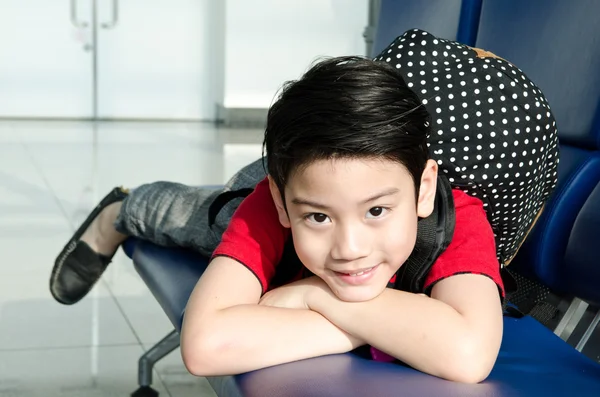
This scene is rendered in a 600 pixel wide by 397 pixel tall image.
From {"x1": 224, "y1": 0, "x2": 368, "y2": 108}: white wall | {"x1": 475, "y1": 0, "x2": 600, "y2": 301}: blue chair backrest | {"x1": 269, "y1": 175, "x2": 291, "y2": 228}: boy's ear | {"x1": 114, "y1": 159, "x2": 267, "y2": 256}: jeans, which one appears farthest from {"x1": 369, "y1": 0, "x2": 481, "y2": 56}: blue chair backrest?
{"x1": 224, "y1": 0, "x2": 368, "y2": 108}: white wall

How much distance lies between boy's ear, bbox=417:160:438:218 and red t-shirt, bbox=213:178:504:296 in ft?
Result: 0.18

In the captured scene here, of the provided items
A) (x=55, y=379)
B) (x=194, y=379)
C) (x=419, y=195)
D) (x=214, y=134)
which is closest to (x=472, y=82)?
(x=419, y=195)

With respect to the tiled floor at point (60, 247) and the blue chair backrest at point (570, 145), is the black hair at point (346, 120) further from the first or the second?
the tiled floor at point (60, 247)

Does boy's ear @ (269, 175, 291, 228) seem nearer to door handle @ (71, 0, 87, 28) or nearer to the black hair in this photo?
the black hair

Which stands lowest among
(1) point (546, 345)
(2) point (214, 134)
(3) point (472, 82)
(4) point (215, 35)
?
(2) point (214, 134)

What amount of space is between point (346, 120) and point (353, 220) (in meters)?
0.12

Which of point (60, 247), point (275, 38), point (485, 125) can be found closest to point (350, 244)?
point (485, 125)

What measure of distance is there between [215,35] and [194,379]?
5.79m

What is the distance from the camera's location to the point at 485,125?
140 cm

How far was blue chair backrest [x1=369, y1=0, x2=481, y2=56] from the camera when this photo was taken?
6.95 feet

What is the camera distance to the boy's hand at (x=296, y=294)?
118cm

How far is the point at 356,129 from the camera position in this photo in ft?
3.56

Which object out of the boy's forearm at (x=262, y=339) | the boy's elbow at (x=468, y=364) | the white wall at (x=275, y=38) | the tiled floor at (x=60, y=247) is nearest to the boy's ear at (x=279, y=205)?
the boy's forearm at (x=262, y=339)

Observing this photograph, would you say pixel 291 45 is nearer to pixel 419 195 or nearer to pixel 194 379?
pixel 194 379
